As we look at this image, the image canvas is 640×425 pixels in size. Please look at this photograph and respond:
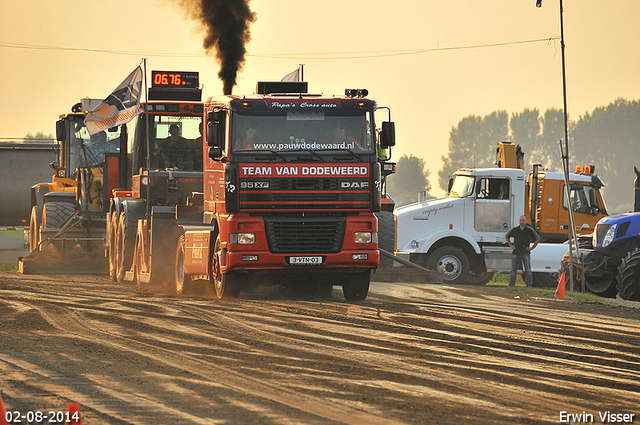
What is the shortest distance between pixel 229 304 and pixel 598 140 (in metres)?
142

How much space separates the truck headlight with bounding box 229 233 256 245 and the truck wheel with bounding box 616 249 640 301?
294 inches

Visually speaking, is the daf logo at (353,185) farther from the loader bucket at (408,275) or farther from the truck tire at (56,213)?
the truck tire at (56,213)

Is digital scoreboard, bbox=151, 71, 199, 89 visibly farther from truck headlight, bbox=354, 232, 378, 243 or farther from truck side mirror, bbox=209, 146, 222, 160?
truck headlight, bbox=354, 232, 378, 243

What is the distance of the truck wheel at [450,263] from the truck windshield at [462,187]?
1.49m

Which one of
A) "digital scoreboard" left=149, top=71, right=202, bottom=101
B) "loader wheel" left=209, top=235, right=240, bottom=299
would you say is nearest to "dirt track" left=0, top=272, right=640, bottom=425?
"loader wheel" left=209, top=235, right=240, bottom=299

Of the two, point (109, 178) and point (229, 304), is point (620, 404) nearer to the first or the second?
point (229, 304)

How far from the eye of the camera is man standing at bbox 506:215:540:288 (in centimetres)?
2222

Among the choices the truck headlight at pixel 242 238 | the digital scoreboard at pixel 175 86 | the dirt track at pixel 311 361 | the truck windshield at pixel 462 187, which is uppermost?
the digital scoreboard at pixel 175 86

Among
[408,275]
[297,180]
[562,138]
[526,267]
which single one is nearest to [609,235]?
[526,267]

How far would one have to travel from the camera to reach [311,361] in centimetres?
928

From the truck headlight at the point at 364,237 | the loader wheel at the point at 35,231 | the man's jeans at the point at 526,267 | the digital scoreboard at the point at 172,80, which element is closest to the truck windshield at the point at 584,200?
the man's jeans at the point at 526,267

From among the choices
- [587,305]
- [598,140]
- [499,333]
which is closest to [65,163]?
[587,305]

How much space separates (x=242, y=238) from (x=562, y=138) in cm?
14141

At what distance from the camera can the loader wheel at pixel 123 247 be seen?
62.7 feet
